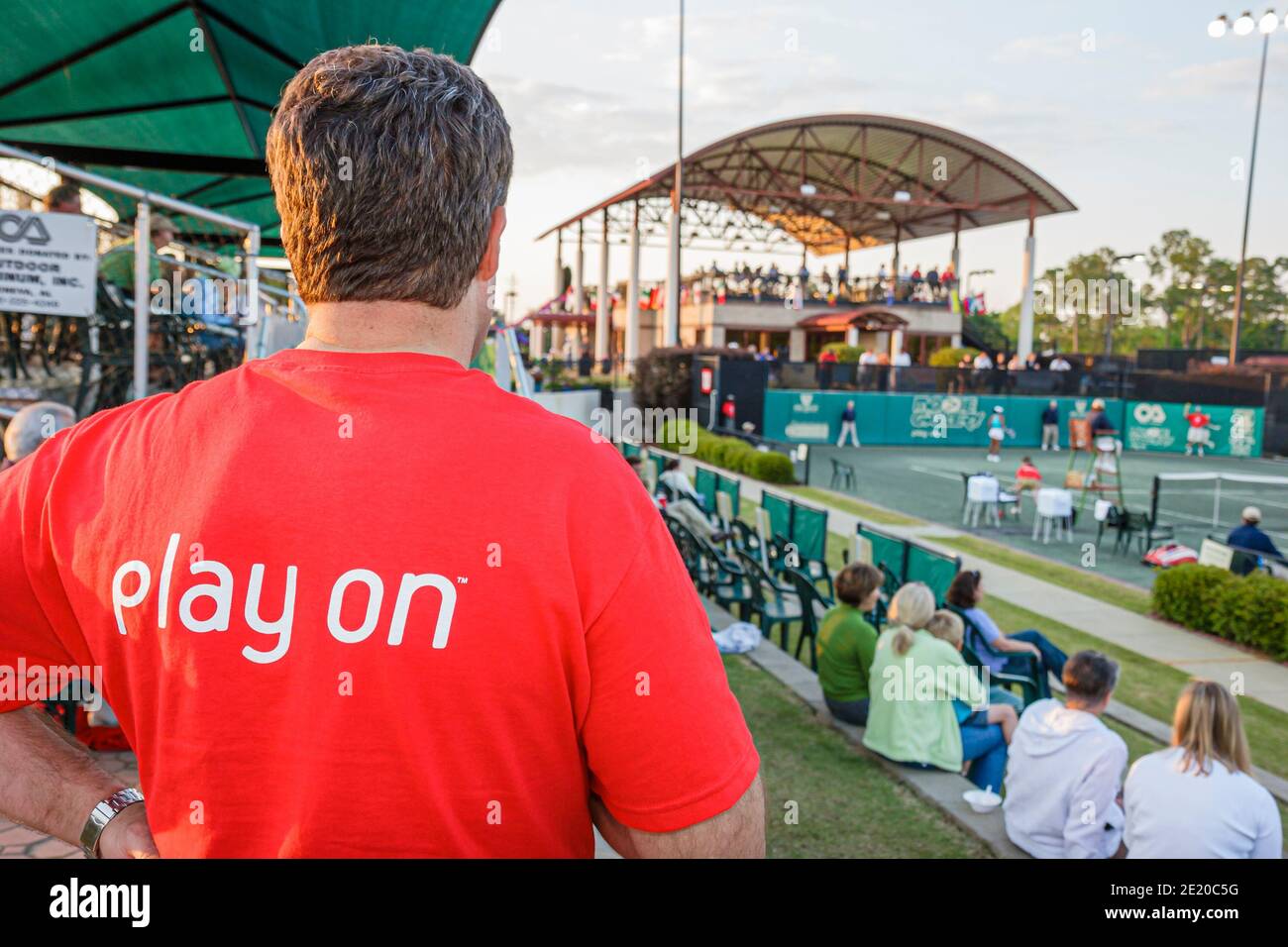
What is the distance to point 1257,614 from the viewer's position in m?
11.0

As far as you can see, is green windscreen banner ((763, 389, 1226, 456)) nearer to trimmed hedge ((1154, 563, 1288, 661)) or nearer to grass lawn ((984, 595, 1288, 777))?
trimmed hedge ((1154, 563, 1288, 661))

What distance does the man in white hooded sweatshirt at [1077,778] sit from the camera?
5312 millimetres

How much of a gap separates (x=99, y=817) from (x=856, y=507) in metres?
19.9

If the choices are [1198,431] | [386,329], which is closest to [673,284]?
[1198,431]

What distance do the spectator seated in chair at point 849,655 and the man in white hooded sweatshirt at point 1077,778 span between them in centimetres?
174

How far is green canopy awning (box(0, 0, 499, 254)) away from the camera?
604 centimetres

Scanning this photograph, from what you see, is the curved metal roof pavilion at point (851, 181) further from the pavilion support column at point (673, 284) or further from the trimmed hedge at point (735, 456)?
the trimmed hedge at point (735, 456)

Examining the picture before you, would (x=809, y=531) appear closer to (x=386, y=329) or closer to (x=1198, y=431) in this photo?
(x=386, y=329)

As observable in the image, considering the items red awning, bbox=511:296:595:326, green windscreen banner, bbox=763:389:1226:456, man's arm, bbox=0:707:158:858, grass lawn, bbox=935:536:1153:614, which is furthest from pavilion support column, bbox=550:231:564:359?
man's arm, bbox=0:707:158:858

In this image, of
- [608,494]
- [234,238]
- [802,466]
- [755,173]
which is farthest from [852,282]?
[608,494]

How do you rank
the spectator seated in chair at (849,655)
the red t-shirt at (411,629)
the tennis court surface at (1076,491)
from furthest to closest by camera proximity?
the tennis court surface at (1076,491)
the spectator seated in chair at (849,655)
the red t-shirt at (411,629)

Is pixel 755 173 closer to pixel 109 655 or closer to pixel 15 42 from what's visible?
pixel 15 42

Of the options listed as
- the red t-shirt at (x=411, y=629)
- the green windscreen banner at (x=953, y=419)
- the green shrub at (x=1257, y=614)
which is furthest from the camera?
the green windscreen banner at (x=953, y=419)

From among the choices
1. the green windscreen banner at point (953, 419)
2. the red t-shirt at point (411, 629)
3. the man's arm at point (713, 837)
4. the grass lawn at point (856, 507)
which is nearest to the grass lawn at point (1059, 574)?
the grass lawn at point (856, 507)
